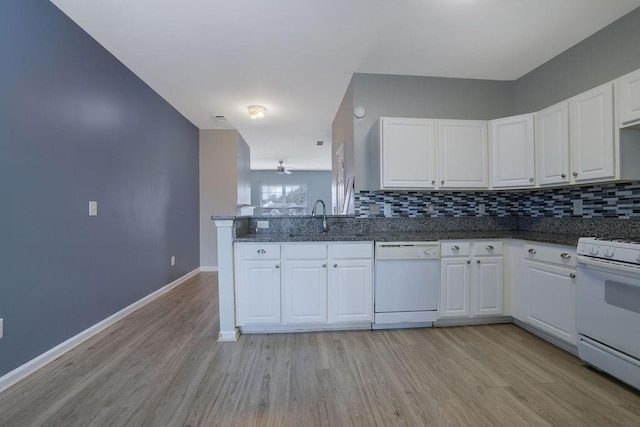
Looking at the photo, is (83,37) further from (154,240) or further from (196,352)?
(196,352)

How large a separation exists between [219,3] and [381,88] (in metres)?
1.79

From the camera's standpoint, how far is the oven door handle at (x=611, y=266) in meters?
1.61

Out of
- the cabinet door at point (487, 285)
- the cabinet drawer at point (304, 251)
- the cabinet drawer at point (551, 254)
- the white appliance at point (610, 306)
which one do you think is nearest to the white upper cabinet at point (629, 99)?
the white appliance at point (610, 306)

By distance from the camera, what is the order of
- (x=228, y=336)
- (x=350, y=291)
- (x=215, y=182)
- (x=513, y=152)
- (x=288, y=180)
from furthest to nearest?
(x=288, y=180)
(x=215, y=182)
(x=513, y=152)
(x=350, y=291)
(x=228, y=336)

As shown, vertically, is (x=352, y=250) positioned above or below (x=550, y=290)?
above

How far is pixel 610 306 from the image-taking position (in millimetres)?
1760

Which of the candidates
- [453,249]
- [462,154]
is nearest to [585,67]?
[462,154]

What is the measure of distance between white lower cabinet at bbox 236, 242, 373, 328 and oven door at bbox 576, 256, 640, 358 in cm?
149

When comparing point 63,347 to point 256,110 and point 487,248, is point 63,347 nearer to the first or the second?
point 256,110

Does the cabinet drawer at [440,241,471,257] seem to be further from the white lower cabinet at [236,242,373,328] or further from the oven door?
the oven door

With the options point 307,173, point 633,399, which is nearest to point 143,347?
point 633,399

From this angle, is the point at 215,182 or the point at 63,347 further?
the point at 215,182

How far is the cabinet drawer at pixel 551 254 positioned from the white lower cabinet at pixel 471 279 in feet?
0.77

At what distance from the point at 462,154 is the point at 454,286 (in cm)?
131
